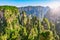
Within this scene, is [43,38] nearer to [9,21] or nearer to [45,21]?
[9,21]

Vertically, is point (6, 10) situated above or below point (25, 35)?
above

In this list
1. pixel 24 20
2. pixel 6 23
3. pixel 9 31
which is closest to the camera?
pixel 9 31

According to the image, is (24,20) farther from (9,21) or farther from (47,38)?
(47,38)

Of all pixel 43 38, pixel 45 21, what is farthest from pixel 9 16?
pixel 43 38

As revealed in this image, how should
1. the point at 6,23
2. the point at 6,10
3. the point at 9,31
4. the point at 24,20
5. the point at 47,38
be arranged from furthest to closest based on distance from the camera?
the point at 24,20, the point at 6,10, the point at 6,23, the point at 9,31, the point at 47,38

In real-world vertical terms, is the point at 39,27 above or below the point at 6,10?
below

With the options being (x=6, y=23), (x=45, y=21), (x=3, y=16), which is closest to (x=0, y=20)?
(x=3, y=16)

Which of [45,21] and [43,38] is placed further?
[45,21]

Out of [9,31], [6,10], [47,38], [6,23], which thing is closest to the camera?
[47,38]

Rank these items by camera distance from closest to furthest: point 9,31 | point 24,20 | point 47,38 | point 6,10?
point 47,38 → point 9,31 → point 6,10 → point 24,20
